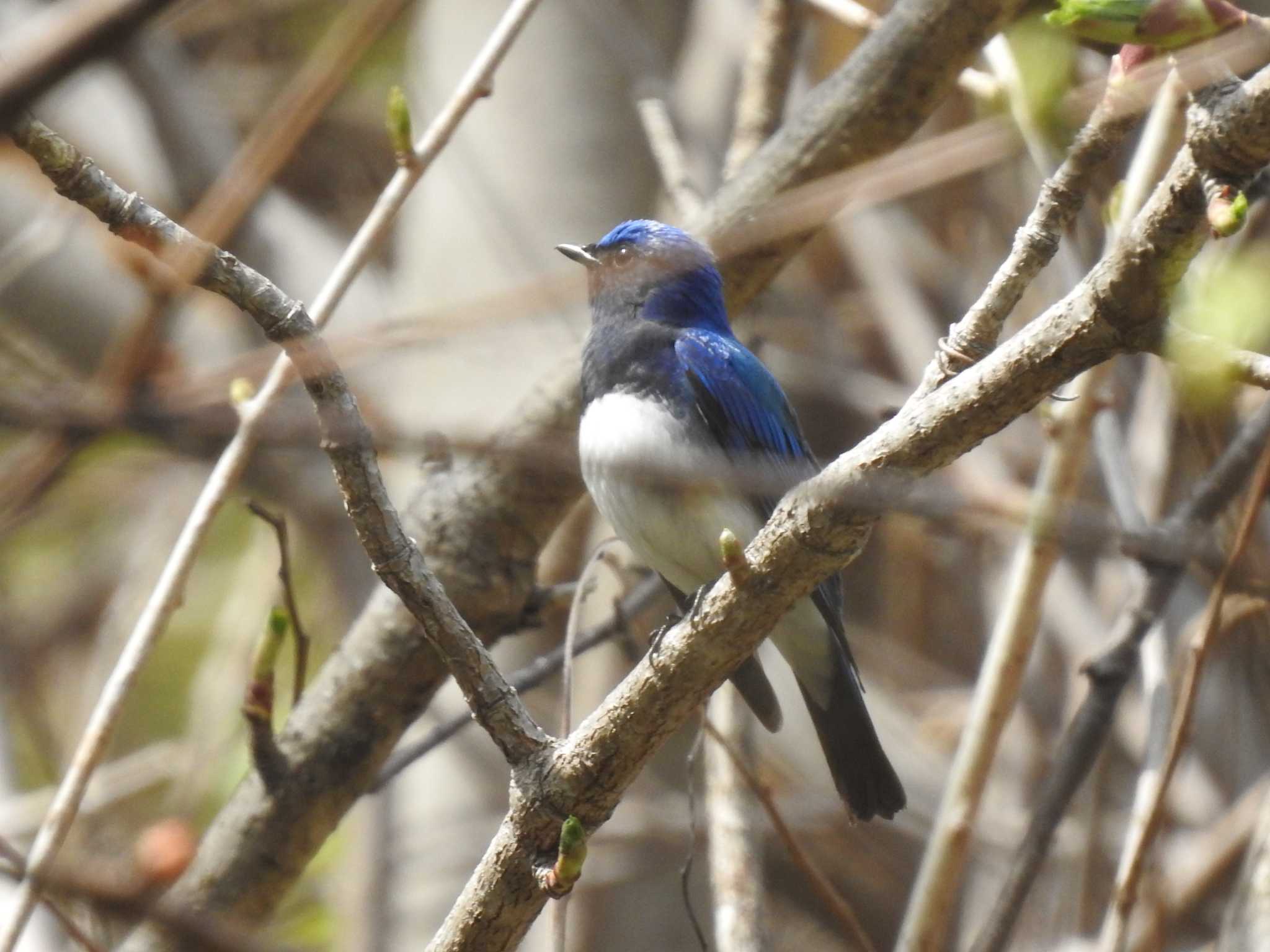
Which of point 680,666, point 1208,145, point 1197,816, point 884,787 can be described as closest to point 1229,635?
point 1197,816

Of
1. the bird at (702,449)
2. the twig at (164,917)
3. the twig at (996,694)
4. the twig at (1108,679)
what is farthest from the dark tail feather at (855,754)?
the twig at (164,917)

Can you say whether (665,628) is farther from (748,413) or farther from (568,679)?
(748,413)

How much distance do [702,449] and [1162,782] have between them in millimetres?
1193

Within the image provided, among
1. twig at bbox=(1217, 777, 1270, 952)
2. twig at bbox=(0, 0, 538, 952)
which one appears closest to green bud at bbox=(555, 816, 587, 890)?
twig at bbox=(0, 0, 538, 952)

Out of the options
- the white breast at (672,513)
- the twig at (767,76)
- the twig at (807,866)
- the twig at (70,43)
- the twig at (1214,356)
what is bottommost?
the twig at (70,43)

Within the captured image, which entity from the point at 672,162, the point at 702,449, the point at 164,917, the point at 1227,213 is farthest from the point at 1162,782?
the point at 164,917

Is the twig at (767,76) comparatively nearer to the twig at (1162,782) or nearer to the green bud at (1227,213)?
the twig at (1162,782)

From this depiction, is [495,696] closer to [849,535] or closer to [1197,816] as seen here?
[849,535]

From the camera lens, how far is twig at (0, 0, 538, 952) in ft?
4.54

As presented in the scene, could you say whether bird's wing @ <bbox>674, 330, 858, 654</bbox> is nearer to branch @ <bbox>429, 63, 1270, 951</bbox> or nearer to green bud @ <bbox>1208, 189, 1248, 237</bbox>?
branch @ <bbox>429, 63, 1270, 951</bbox>

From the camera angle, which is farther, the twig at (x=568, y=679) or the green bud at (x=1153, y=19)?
the twig at (x=568, y=679)

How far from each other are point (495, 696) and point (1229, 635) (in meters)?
2.83

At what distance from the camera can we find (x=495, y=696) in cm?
168

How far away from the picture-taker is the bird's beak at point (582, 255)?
3496mm
